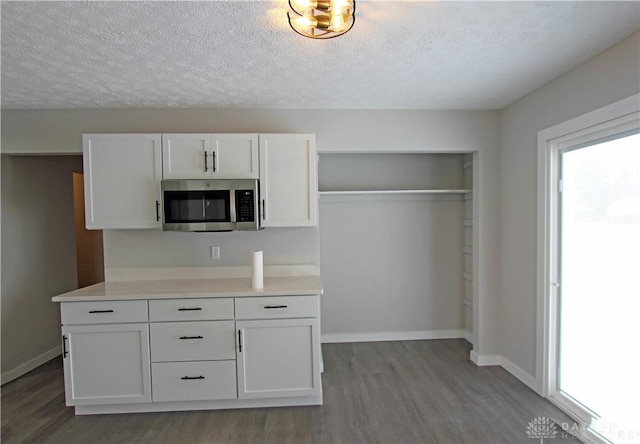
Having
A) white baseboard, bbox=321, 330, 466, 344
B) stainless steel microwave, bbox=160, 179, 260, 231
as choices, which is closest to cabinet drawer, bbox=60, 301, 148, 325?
stainless steel microwave, bbox=160, 179, 260, 231

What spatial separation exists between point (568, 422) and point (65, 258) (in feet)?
15.8

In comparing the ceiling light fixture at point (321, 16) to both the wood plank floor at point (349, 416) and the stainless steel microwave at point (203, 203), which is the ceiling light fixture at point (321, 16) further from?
the wood plank floor at point (349, 416)

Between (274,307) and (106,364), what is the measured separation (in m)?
1.29

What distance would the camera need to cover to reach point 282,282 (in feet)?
A: 9.04

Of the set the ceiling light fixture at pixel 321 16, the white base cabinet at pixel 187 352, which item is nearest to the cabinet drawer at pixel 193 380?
the white base cabinet at pixel 187 352

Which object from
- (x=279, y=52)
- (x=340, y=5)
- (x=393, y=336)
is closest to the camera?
(x=340, y=5)

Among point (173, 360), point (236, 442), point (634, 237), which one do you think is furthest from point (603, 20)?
point (173, 360)

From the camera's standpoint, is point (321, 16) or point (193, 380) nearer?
point (321, 16)

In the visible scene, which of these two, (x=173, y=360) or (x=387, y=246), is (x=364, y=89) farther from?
(x=173, y=360)

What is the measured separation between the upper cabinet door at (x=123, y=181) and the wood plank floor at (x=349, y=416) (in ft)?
4.78

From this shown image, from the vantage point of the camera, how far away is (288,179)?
8.98 ft

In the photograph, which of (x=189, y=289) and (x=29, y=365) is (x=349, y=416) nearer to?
(x=189, y=289)

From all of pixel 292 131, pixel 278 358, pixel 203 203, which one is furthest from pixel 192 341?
pixel 292 131

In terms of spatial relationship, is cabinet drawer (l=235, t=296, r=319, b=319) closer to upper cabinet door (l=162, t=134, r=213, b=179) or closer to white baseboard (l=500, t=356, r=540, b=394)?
upper cabinet door (l=162, t=134, r=213, b=179)
